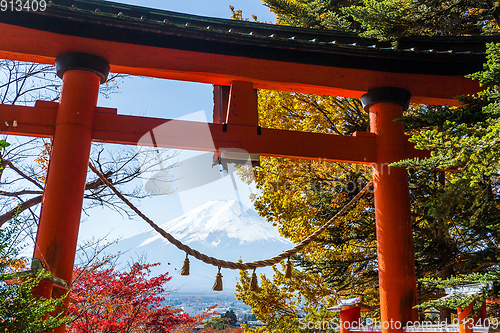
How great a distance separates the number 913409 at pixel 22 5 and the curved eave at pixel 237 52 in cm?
5

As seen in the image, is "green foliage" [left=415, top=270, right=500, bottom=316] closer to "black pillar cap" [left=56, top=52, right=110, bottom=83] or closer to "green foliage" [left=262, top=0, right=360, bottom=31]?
"black pillar cap" [left=56, top=52, right=110, bottom=83]

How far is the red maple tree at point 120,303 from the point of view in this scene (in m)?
4.98

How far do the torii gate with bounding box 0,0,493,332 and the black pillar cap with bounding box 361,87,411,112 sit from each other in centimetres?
1

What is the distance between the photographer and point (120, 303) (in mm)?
5504

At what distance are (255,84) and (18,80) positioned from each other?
4.53 m

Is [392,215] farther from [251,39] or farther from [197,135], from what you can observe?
[251,39]

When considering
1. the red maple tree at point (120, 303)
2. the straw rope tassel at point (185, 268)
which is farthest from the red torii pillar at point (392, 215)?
the red maple tree at point (120, 303)

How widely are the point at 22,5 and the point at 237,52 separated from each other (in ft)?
6.00

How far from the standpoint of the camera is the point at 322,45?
3600 millimetres

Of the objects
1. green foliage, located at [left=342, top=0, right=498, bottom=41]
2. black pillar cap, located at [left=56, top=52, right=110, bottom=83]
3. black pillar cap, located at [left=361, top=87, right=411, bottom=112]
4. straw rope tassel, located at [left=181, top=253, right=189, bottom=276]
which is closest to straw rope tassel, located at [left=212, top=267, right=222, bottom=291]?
straw rope tassel, located at [left=181, top=253, right=189, bottom=276]

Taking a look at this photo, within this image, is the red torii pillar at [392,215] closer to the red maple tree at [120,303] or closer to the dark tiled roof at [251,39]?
the dark tiled roof at [251,39]

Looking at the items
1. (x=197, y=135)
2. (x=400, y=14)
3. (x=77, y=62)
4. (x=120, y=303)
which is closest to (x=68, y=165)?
(x=77, y=62)

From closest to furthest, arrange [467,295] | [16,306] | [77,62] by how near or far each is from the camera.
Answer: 1. [16,306]
2. [467,295]
3. [77,62]

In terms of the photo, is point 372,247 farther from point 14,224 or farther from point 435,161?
point 14,224
